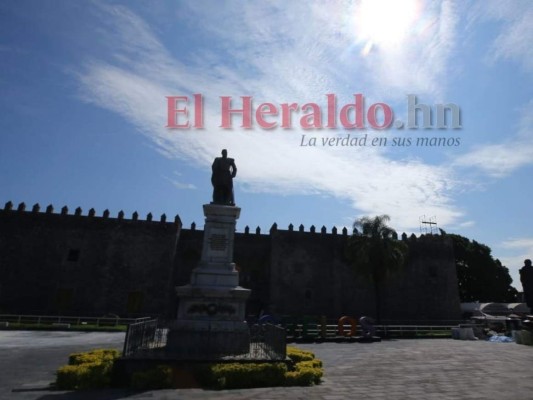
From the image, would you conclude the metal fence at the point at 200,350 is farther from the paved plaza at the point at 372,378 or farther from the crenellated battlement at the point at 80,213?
the crenellated battlement at the point at 80,213

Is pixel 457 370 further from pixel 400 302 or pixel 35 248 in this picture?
pixel 35 248

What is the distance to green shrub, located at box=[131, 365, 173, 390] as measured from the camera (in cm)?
698

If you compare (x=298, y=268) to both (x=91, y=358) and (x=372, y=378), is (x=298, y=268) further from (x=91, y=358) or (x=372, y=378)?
(x=91, y=358)

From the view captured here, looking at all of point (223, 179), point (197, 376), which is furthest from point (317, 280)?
point (197, 376)

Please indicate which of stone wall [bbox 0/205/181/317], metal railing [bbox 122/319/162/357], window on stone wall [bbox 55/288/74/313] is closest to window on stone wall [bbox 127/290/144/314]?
stone wall [bbox 0/205/181/317]

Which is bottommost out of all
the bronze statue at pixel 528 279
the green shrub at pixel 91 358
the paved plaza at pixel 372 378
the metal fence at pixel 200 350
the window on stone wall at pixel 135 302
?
the paved plaza at pixel 372 378

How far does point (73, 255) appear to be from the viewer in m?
32.2

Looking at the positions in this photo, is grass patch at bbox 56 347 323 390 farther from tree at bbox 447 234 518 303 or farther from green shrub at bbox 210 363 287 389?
tree at bbox 447 234 518 303

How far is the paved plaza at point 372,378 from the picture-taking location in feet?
21.7

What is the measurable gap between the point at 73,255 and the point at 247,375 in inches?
1178

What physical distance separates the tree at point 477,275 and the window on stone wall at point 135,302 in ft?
131

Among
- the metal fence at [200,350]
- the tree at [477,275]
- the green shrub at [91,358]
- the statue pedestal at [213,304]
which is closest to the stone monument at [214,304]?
the statue pedestal at [213,304]

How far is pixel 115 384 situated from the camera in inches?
294

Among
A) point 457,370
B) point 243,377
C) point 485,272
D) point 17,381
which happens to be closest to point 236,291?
point 243,377
